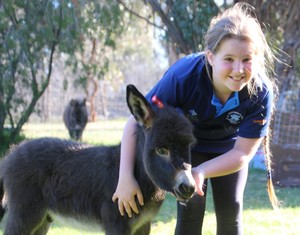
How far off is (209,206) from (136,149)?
10.1ft

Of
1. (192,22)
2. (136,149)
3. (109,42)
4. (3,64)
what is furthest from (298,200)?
(3,64)

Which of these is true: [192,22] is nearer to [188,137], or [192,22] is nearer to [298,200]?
[298,200]

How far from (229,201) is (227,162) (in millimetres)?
498

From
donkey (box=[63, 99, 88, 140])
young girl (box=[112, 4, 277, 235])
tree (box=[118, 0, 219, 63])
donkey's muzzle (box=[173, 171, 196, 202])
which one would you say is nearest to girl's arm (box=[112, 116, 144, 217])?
young girl (box=[112, 4, 277, 235])

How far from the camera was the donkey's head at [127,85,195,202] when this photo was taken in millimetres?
2484

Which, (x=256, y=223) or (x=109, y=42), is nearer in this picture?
(x=256, y=223)

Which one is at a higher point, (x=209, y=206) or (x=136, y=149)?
(x=136, y=149)

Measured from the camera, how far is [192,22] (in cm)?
768

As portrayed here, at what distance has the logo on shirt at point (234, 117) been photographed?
9.59 feet

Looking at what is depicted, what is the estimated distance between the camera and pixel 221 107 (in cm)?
290

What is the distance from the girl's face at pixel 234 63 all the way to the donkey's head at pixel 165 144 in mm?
336

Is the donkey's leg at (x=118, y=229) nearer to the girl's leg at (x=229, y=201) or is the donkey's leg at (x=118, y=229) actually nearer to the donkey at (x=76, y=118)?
the girl's leg at (x=229, y=201)

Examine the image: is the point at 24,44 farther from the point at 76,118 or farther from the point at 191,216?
the point at 191,216

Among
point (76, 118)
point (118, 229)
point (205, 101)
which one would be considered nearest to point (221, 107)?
point (205, 101)
